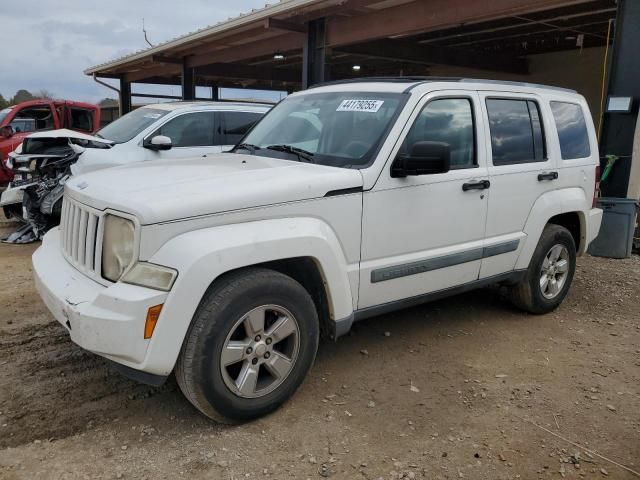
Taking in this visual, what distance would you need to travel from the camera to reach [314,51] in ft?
34.3

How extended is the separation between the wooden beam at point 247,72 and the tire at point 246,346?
46.2 feet

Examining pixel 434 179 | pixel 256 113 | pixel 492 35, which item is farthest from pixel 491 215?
pixel 492 35

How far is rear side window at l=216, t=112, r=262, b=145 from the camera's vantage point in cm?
773

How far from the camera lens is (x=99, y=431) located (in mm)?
3041

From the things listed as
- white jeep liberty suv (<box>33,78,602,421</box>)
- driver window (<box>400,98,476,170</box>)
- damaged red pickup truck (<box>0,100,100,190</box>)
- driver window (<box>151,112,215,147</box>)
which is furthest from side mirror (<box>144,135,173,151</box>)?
damaged red pickup truck (<box>0,100,100,190</box>)

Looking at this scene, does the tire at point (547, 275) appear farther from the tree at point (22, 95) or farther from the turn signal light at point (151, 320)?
the tree at point (22, 95)

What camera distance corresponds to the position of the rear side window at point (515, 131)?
4.30 metres

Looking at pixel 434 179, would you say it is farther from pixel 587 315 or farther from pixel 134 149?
pixel 134 149

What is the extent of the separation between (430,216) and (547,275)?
183cm

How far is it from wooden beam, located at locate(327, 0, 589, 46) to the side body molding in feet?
20.5

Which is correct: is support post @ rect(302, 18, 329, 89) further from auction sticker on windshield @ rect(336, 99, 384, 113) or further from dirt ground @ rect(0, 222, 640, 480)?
dirt ground @ rect(0, 222, 640, 480)

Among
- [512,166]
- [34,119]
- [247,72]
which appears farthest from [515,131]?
[247,72]

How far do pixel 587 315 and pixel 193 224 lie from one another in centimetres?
396

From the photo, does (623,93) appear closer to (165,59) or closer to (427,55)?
(427,55)
